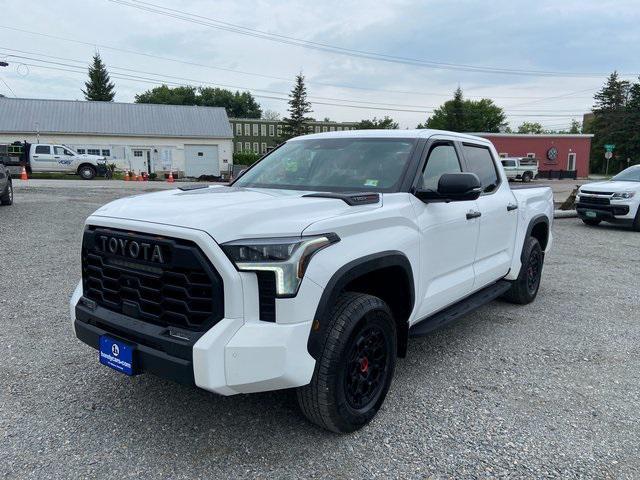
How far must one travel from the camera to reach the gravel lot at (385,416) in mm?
2605

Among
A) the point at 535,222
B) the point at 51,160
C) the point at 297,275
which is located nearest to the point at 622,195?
the point at 535,222

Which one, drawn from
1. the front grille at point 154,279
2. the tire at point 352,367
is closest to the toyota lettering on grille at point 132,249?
the front grille at point 154,279

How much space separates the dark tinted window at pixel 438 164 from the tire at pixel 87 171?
29.4 meters

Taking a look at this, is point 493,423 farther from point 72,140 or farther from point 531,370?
point 72,140

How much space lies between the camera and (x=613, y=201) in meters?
11.8

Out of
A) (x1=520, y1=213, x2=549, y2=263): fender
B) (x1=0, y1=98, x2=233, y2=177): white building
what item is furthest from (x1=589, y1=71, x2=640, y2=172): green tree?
(x1=520, y1=213, x2=549, y2=263): fender

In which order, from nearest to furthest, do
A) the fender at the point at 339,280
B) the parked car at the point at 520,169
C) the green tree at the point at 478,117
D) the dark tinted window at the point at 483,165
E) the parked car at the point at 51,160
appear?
1. the fender at the point at 339,280
2. the dark tinted window at the point at 483,165
3. the parked car at the point at 51,160
4. the parked car at the point at 520,169
5. the green tree at the point at 478,117

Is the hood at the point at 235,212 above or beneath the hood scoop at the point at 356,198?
beneath

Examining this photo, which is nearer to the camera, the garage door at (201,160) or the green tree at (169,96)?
the garage door at (201,160)

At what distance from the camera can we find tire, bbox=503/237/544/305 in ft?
17.3

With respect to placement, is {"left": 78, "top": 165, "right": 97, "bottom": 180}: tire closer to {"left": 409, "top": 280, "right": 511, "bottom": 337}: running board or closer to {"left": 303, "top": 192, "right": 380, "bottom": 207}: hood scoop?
{"left": 409, "top": 280, "right": 511, "bottom": 337}: running board

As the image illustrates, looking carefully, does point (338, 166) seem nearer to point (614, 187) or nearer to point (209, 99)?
point (614, 187)

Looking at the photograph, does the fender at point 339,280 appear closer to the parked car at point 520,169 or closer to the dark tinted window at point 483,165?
the dark tinted window at point 483,165

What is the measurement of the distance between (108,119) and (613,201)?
39121 millimetres
